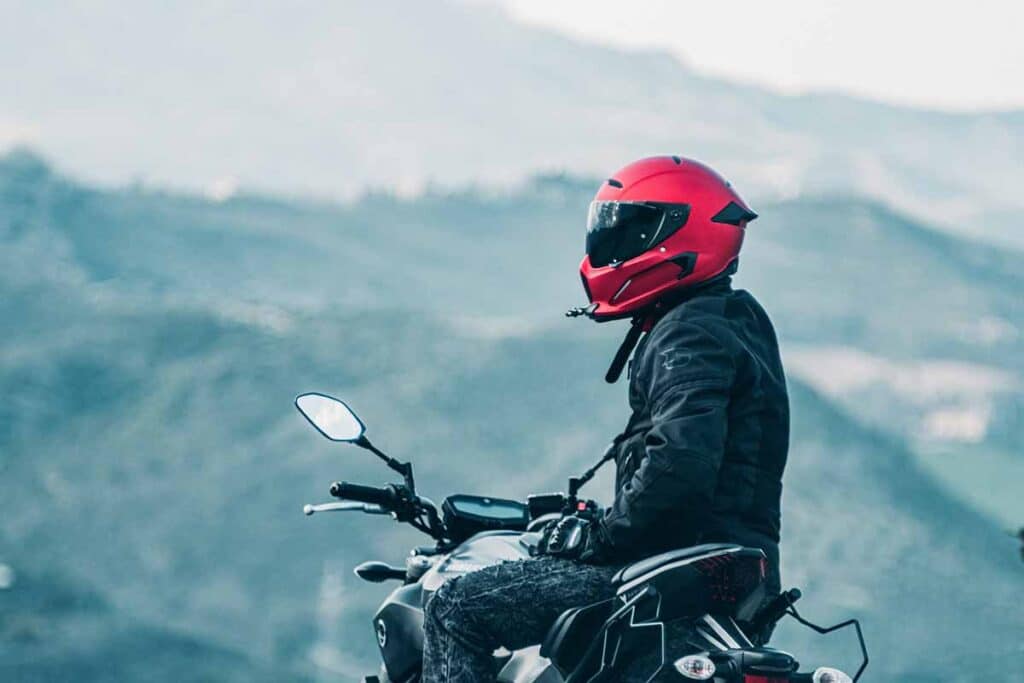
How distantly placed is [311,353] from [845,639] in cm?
3803

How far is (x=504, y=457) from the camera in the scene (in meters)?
74.4

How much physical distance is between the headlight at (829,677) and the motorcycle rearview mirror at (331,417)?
1.93m

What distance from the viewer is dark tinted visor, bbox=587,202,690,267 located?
5.97 m

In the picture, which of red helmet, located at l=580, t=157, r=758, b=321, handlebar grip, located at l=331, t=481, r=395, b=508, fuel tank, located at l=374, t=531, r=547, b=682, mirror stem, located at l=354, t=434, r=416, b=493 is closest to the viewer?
red helmet, located at l=580, t=157, r=758, b=321

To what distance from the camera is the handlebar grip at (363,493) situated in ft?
21.3

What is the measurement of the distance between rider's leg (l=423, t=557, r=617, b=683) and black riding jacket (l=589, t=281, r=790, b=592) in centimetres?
14

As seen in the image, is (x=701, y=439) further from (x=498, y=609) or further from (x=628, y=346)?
(x=498, y=609)

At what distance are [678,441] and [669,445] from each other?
0.03 m

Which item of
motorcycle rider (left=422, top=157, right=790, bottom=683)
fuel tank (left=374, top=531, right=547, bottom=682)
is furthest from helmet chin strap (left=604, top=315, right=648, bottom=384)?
fuel tank (left=374, top=531, right=547, bottom=682)

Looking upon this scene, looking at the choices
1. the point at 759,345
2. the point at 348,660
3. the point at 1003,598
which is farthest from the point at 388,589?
the point at 759,345

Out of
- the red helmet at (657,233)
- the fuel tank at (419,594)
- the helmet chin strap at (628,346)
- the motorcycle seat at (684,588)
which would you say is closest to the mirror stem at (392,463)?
the fuel tank at (419,594)

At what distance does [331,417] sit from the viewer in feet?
21.1

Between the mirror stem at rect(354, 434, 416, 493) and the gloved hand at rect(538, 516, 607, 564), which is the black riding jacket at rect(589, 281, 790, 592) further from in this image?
the mirror stem at rect(354, 434, 416, 493)

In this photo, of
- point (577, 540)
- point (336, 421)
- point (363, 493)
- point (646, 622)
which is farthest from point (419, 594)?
point (646, 622)
